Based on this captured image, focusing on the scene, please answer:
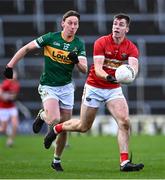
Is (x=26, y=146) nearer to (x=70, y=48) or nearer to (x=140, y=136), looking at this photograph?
(x=140, y=136)

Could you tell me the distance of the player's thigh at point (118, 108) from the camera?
1384cm

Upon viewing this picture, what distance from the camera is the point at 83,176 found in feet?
41.9

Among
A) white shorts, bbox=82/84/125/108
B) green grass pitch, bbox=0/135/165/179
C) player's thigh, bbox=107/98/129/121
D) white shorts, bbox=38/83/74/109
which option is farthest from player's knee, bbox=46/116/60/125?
player's thigh, bbox=107/98/129/121

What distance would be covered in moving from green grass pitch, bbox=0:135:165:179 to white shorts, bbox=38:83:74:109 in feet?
3.77

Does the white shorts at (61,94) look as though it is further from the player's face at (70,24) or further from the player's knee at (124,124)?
the player's knee at (124,124)

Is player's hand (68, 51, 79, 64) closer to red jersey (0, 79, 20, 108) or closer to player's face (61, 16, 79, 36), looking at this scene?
player's face (61, 16, 79, 36)

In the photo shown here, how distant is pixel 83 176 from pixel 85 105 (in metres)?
1.80

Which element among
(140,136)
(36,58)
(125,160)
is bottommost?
(140,136)

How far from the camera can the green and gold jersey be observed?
47.3 ft

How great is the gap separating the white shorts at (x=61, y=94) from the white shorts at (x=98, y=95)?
1.70 feet

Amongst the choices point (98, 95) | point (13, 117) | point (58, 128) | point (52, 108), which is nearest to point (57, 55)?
point (52, 108)

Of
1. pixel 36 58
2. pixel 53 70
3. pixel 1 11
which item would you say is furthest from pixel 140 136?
pixel 53 70

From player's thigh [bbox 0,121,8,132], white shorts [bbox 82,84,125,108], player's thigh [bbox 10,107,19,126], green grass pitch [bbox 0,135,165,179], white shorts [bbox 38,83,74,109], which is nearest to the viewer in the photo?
green grass pitch [bbox 0,135,165,179]

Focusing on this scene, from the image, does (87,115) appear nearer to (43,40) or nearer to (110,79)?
(110,79)
